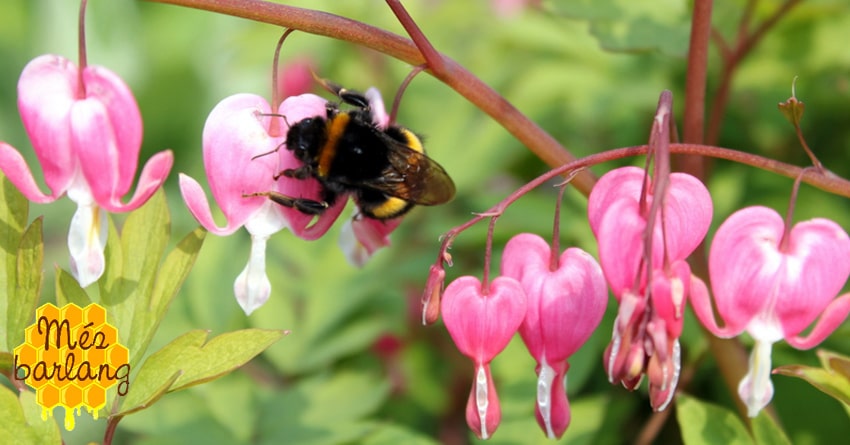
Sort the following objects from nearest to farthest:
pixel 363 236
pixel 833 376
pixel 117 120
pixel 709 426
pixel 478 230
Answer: pixel 833 376
pixel 117 120
pixel 709 426
pixel 363 236
pixel 478 230

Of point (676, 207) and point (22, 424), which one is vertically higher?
point (676, 207)


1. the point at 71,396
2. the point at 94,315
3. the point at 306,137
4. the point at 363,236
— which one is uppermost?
the point at 306,137

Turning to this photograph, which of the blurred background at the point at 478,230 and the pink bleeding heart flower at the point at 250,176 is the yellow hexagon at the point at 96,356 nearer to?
the pink bleeding heart flower at the point at 250,176

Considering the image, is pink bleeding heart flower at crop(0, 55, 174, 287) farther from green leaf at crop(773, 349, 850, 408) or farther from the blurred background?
green leaf at crop(773, 349, 850, 408)

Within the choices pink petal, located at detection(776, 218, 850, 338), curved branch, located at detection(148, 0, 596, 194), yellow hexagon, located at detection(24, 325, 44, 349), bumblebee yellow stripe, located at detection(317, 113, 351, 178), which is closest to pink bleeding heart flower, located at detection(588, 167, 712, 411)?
pink petal, located at detection(776, 218, 850, 338)

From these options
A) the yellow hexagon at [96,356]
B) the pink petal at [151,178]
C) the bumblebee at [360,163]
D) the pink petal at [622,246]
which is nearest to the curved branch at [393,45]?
Answer: the bumblebee at [360,163]

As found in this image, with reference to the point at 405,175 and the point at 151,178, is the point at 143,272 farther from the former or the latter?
the point at 405,175

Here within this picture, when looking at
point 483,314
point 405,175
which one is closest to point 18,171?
point 405,175
